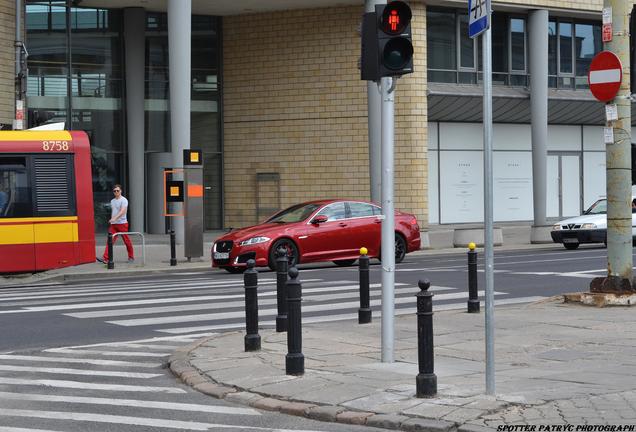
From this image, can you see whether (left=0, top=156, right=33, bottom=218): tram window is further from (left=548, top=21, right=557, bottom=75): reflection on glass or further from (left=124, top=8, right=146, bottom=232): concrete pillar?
(left=548, top=21, right=557, bottom=75): reflection on glass

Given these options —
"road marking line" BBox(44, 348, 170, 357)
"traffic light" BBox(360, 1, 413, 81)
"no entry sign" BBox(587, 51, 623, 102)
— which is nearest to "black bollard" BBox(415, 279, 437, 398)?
"traffic light" BBox(360, 1, 413, 81)

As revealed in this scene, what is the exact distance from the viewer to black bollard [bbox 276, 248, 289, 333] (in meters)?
11.7

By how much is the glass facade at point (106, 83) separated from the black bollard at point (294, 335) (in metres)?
27.5

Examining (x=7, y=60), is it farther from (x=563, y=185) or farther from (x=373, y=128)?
(x=563, y=185)

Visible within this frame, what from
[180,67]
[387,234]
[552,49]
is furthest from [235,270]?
[552,49]

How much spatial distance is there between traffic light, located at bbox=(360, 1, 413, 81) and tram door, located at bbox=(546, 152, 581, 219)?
3423cm

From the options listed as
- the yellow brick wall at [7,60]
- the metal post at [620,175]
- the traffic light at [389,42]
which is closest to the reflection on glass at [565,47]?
the yellow brick wall at [7,60]

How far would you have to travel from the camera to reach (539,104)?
127 ft

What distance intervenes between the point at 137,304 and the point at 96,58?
874 inches

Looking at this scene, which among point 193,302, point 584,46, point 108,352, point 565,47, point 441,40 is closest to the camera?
point 108,352

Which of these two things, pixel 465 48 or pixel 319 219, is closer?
pixel 319 219

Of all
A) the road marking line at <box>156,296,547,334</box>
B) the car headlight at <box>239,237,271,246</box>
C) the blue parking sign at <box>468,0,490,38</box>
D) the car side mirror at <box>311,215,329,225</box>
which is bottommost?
the road marking line at <box>156,296,547,334</box>

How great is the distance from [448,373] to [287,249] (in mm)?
13477

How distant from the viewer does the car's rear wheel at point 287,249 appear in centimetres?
2297
